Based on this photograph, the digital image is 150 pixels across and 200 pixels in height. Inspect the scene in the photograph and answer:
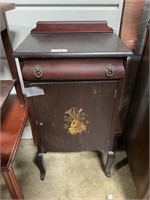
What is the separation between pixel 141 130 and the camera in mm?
1021

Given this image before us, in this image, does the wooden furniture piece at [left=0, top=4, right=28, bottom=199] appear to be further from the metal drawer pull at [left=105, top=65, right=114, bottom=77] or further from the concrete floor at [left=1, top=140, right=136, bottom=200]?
the metal drawer pull at [left=105, top=65, right=114, bottom=77]

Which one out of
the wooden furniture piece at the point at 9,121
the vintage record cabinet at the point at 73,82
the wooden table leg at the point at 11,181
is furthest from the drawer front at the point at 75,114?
the wooden table leg at the point at 11,181

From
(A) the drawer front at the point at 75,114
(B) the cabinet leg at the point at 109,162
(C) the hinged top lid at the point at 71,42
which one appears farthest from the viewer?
(B) the cabinet leg at the point at 109,162

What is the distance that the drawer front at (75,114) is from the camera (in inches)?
35.5

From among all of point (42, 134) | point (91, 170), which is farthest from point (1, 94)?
point (91, 170)

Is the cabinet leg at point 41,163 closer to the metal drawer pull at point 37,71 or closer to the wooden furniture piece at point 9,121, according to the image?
the wooden furniture piece at point 9,121

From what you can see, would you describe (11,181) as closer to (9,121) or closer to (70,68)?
(9,121)

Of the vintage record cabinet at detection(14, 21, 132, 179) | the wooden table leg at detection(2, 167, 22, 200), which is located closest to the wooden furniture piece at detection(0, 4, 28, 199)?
the wooden table leg at detection(2, 167, 22, 200)

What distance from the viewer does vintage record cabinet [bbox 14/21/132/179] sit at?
0.83 m

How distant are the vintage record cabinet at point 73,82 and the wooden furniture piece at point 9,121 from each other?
0.10 meters

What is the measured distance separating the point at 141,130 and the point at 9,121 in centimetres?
73

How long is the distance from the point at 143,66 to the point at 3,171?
871 millimetres

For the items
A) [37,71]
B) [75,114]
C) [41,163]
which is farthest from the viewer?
[41,163]

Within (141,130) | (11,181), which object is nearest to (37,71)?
(11,181)
